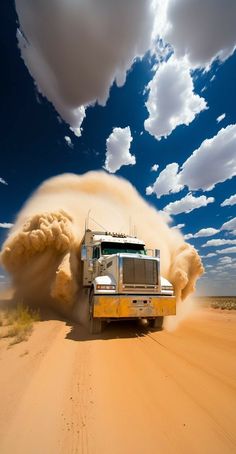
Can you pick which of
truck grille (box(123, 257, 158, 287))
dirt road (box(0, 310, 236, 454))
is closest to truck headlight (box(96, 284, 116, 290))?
truck grille (box(123, 257, 158, 287))

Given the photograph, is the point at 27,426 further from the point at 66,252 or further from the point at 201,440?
the point at 66,252

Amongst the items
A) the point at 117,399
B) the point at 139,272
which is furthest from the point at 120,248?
the point at 117,399

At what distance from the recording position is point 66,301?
411 inches

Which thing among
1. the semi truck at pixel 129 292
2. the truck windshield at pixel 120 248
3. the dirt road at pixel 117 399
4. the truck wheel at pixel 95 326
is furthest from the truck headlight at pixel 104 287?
the truck windshield at pixel 120 248

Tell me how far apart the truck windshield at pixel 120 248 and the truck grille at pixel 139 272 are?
170cm

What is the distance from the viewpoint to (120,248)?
971 centimetres

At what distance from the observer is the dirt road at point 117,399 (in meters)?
2.28

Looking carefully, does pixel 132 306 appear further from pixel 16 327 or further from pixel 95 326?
pixel 16 327

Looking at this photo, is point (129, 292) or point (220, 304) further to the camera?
point (220, 304)

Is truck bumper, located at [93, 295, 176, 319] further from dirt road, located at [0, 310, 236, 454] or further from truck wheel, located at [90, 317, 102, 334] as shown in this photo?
dirt road, located at [0, 310, 236, 454]

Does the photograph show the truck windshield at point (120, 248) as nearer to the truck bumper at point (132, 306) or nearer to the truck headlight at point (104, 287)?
the truck headlight at point (104, 287)

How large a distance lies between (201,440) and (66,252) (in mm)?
9649

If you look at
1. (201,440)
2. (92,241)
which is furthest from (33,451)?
(92,241)

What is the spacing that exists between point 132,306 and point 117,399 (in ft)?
14.3
